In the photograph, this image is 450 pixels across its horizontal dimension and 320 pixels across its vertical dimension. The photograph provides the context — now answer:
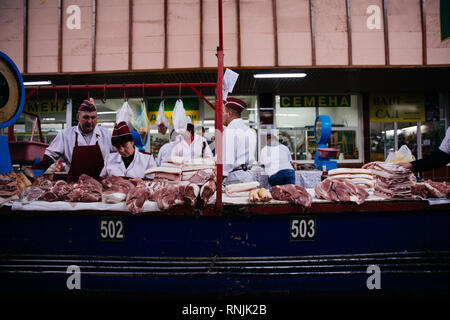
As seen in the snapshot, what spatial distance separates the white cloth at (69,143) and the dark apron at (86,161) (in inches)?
3.0


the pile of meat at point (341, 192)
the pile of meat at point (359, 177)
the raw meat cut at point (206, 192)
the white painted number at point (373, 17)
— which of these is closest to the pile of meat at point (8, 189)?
the raw meat cut at point (206, 192)

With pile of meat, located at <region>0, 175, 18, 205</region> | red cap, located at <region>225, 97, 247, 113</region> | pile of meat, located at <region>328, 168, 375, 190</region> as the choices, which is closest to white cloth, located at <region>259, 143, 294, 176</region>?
red cap, located at <region>225, 97, 247, 113</region>

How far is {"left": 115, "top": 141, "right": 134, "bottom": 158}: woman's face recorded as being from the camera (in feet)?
12.0

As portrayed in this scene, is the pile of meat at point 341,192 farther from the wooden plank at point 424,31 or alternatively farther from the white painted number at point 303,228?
the wooden plank at point 424,31

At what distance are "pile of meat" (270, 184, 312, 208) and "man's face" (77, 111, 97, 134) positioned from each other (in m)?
2.97

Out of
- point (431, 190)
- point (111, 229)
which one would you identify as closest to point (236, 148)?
point (111, 229)

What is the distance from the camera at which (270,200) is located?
2.38 meters

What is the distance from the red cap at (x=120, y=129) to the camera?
3541 millimetres

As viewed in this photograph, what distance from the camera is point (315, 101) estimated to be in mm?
9492

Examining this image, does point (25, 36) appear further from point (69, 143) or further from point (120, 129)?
point (120, 129)

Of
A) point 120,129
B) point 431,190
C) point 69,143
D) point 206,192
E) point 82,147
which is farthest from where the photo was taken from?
point 69,143

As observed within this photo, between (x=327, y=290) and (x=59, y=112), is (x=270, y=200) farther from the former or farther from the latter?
(x=59, y=112)

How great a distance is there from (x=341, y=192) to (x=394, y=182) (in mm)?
617

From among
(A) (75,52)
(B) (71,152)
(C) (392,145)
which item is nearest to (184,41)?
(A) (75,52)
